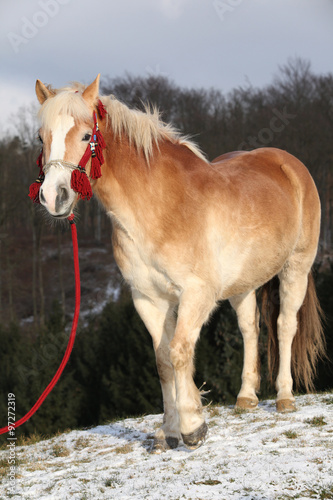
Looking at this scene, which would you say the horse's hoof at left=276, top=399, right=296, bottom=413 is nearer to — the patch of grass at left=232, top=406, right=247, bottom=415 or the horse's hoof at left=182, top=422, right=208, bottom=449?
the patch of grass at left=232, top=406, right=247, bottom=415

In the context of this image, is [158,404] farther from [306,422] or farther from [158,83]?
[158,83]

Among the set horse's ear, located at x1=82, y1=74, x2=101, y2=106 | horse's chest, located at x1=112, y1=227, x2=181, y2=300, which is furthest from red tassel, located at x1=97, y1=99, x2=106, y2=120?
horse's chest, located at x1=112, y1=227, x2=181, y2=300

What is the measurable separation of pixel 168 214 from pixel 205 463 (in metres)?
1.88

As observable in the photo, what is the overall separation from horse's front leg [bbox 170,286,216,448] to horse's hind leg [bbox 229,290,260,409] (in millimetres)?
2019

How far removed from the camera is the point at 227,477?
346cm

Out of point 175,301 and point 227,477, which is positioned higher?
point 175,301

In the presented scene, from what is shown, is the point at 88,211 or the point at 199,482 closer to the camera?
the point at 199,482

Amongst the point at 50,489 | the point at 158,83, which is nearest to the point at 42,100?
the point at 50,489

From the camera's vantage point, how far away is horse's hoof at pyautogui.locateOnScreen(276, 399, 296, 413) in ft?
17.3

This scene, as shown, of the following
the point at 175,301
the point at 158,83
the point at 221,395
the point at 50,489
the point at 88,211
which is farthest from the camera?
the point at 88,211

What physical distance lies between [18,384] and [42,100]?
12.4 meters

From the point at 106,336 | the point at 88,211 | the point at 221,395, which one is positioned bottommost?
the point at 221,395

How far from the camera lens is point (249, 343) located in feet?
19.3

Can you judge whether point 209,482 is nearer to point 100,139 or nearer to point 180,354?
point 180,354
